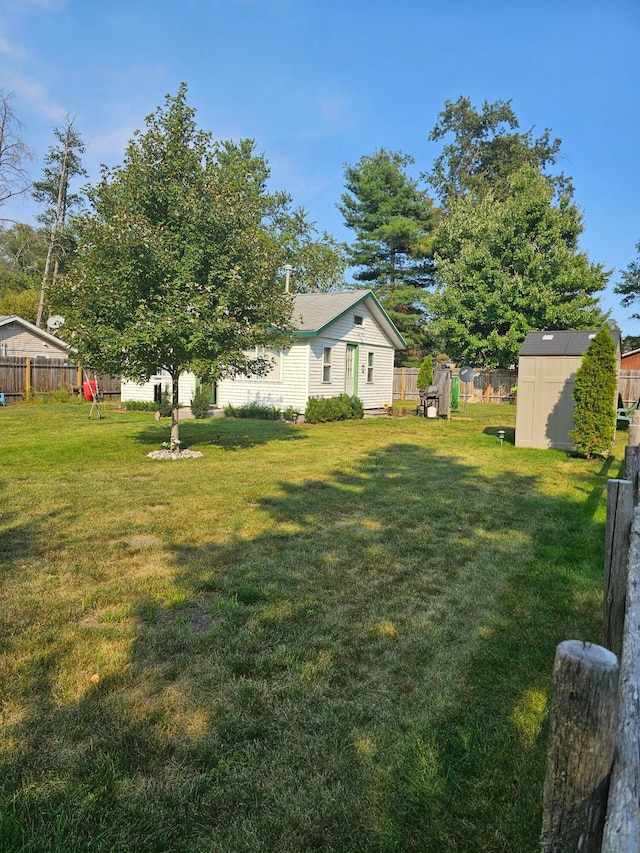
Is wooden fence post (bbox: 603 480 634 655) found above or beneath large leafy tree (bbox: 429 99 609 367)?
beneath

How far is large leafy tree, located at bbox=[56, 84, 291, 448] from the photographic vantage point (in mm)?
7926

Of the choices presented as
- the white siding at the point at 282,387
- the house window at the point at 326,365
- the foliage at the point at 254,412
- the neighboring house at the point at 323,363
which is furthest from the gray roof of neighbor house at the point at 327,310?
the foliage at the point at 254,412

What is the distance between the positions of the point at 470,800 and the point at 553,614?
1.83m

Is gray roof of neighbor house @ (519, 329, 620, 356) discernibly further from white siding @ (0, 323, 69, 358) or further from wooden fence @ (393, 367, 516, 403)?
white siding @ (0, 323, 69, 358)

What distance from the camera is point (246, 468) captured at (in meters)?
8.36

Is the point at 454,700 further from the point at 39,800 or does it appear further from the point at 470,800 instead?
the point at 39,800

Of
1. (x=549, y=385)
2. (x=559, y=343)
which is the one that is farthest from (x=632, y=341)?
(x=549, y=385)

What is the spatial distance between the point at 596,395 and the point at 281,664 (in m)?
8.59

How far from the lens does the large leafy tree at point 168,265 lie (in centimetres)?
793

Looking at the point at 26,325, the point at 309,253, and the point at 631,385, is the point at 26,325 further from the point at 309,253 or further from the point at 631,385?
the point at 631,385

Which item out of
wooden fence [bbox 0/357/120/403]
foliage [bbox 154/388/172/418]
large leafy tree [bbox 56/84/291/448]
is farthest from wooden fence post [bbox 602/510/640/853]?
wooden fence [bbox 0/357/120/403]

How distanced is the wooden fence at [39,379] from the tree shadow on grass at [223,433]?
6.69 metres

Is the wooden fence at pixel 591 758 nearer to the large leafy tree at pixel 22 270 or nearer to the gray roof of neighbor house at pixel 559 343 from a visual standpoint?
the gray roof of neighbor house at pixel 559 343

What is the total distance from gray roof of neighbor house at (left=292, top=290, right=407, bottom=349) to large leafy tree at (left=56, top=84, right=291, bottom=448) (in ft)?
20.7
